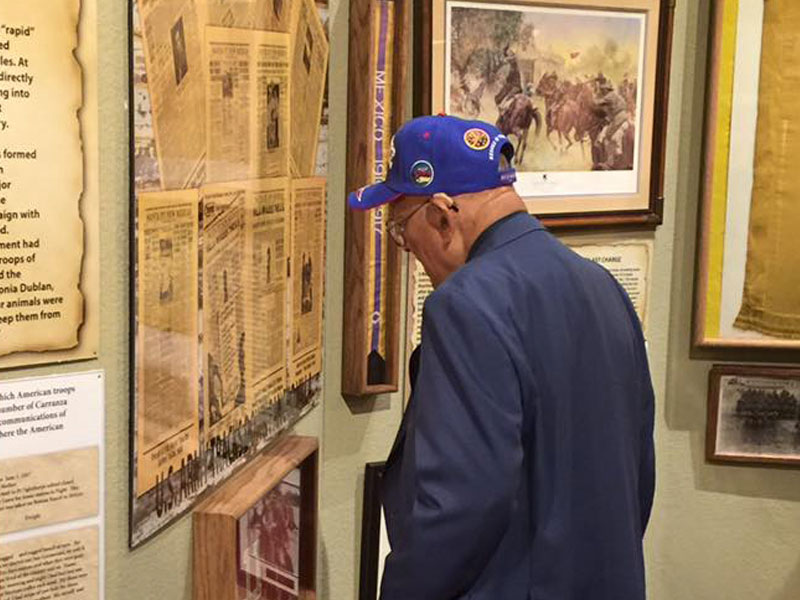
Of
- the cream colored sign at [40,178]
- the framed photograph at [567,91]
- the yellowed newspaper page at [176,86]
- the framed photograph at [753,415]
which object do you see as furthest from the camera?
the framed photograph at [753,415]

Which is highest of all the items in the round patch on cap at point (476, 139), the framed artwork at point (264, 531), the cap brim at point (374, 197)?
the round patch on cap at point (476, 139)

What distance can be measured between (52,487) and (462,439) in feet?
1.69

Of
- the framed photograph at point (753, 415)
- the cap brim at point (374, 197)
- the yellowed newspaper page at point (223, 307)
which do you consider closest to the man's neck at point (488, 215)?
the cap brim at point (374, 197)

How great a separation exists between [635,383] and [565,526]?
0.84ft

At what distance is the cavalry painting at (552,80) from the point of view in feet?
7.95

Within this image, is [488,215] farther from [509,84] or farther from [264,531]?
[509,84]

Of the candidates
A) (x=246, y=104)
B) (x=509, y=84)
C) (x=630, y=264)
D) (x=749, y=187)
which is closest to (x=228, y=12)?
(x=246, y=104)

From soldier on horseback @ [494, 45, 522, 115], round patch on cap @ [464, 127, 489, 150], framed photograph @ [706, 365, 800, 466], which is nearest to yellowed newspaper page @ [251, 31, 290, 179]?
round patch on cap @ [464, 127, 489, 150]

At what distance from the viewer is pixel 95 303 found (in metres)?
1.37

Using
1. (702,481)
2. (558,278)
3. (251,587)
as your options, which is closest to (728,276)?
(702,481)

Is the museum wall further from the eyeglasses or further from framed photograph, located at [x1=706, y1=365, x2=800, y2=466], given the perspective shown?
the eyeglasses

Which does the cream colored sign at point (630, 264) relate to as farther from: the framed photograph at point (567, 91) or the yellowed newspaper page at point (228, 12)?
the yellowed newspaper page at point (228, 12)

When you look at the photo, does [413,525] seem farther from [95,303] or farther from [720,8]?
[720,8]

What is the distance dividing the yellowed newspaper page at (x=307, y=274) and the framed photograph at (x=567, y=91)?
1.35 ft
